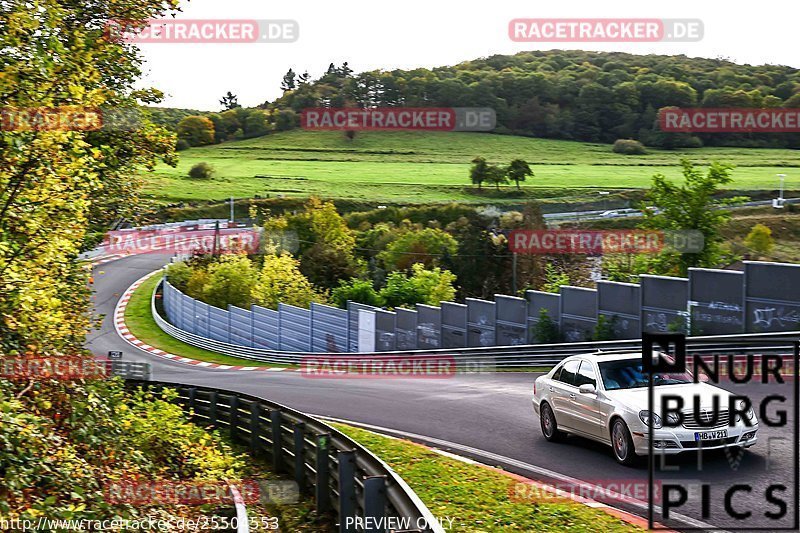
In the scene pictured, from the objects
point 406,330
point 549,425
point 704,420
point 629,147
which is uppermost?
point 629,147

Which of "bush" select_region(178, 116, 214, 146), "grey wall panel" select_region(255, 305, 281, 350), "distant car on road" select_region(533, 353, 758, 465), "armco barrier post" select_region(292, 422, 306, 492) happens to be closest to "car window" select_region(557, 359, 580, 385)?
"distant car on road" select_region(533, 353, 758, 465)

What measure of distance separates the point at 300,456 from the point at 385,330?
28187 millimetres

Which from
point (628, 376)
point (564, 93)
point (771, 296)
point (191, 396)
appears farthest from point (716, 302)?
point (564, 93)

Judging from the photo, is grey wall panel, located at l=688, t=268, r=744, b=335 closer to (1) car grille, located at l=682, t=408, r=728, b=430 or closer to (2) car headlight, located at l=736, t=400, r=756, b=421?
(2) car headlight, located at l=736, t=400, r=756, b=421

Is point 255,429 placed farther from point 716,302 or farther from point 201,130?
point 201,130

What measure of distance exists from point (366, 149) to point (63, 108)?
13240 centimetres

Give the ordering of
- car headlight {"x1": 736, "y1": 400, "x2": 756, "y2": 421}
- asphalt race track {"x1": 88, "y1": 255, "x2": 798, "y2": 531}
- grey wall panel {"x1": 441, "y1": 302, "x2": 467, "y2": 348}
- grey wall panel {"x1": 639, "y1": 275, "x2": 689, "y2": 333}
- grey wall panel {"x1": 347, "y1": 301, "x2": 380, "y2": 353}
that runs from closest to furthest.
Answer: asphalt race track {"x1": 88, "y1": 255, "x2": 798, "y2": 531}, car headlight {"x1": 736, "y1": 400, "x2": 756, "y2": 421}, grey wall panel {"x1": 639, "y1": 275, "x2": 689, "y2": 333}, grey wall panel {"x1": 441, "y1": 302, "x2": 467, "y2": 348}, grey wall panel {"x1": 347, "y1": 301, "x2": 380, "y2": 353}

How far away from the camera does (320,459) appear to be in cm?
1280

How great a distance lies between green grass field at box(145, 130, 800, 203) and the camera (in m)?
105

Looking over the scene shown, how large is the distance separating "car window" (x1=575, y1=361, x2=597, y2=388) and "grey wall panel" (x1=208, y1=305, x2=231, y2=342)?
1717 inches

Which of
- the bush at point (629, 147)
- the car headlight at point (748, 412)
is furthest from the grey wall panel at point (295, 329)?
the bush at point (629, 147)

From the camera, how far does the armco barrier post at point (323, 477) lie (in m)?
12.7

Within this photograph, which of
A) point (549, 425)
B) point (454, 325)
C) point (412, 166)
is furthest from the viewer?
point (412, 166)

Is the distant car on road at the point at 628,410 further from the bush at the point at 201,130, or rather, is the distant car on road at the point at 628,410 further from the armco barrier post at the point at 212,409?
the bush at the point at 201,130
